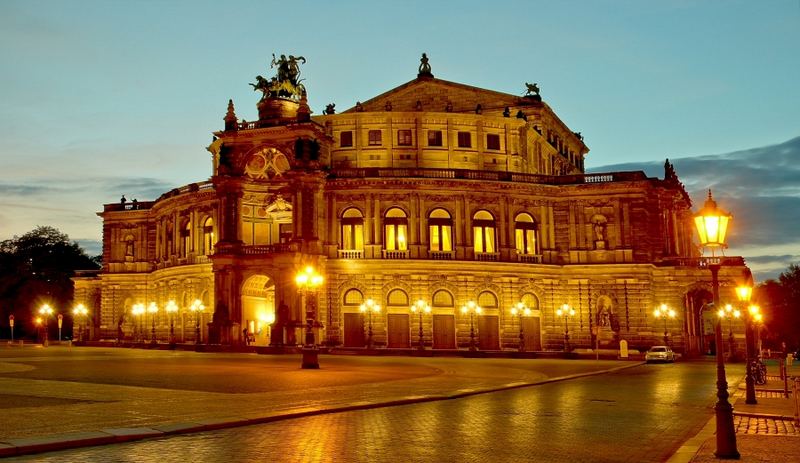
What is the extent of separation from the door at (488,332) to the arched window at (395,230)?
896cm

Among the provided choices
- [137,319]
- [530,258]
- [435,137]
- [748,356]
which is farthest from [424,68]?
[748,356]

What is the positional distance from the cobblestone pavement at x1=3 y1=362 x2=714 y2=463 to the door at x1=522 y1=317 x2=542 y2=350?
45.1 meters

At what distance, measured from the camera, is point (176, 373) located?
35219 mm

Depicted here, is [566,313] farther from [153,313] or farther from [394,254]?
[153,313]

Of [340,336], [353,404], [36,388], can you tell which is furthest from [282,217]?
[353,404]

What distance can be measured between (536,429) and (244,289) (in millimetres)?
54384

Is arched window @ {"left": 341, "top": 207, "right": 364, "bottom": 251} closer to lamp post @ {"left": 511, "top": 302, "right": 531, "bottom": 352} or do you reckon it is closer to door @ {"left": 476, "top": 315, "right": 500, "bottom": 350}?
door @ {"left": 476, "top": 315, "right": 500, "bottom": 350}

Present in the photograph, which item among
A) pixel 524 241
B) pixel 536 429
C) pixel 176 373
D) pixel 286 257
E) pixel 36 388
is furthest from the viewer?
pixel 524 241

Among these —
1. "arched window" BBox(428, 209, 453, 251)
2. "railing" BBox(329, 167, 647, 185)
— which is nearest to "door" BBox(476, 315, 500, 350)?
"arched window" BBox(428, 209, 453, 251)

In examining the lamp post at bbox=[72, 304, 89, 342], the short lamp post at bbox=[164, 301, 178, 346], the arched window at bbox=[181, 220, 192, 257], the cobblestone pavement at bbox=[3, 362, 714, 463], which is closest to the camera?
the cobblestone pavement at bbox=[3, 362, 714, 463]

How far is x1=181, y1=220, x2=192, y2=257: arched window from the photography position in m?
77.8

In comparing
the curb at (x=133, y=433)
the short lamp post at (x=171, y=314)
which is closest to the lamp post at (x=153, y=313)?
the short lamp post at (x=171, y=314)

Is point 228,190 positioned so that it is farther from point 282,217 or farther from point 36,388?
point 36,388

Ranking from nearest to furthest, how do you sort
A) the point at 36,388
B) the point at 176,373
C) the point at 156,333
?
the point at 36,388 → the point at 176,373 → the point at 156,333
